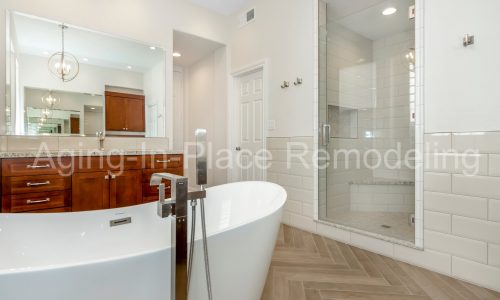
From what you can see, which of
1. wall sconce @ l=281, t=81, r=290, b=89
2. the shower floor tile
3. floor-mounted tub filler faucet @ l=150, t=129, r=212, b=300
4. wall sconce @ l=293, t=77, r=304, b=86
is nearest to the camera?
floor-mounted tub filler faucet @ l=150, t=129, r=212, b=300

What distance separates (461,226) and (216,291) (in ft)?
5.66

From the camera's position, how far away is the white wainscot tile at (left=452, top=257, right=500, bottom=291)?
1592 millimetres

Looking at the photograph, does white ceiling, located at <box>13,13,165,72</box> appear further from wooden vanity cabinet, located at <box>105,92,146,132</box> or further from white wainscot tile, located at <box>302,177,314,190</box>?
white wainscot tile, located at <box>302,177,314,190</box>

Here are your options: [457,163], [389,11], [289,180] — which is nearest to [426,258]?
[457,163]

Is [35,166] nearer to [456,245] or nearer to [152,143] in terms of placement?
[152,143]

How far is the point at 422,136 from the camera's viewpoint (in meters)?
1.91

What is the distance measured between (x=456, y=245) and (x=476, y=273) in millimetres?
185

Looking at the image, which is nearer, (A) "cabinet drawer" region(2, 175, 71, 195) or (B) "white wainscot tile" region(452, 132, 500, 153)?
(B) "white wainscot tile" region(452, 132, 500, 153)

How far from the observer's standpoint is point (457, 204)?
1738 millimetres

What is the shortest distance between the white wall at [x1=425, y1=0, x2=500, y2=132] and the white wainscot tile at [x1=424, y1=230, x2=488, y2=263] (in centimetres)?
75

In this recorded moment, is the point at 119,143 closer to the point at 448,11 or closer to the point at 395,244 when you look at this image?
the point at 395,244

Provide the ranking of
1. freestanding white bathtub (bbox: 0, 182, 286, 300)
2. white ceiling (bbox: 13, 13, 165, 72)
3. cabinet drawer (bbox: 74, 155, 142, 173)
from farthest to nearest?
white ceiling (bbox: 13, 13, 165, 72)
cabinet drawer (bbox: 74, 155, 142, 173)
freestanding white bathtub (bbox: 0, 182, 286, 300)

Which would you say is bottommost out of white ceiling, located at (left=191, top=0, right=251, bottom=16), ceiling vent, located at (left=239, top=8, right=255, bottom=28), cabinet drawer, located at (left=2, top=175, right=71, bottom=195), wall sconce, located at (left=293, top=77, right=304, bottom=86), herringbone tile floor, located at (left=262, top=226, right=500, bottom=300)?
herringbone tile floor, located at (left=262, top=226, right=500, bottom=300)

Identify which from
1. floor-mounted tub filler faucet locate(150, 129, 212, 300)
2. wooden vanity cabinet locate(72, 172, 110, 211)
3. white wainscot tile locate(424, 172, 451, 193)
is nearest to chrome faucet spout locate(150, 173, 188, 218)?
floor-mounted tub filler faucet locate(150, 129, 212, 300)
